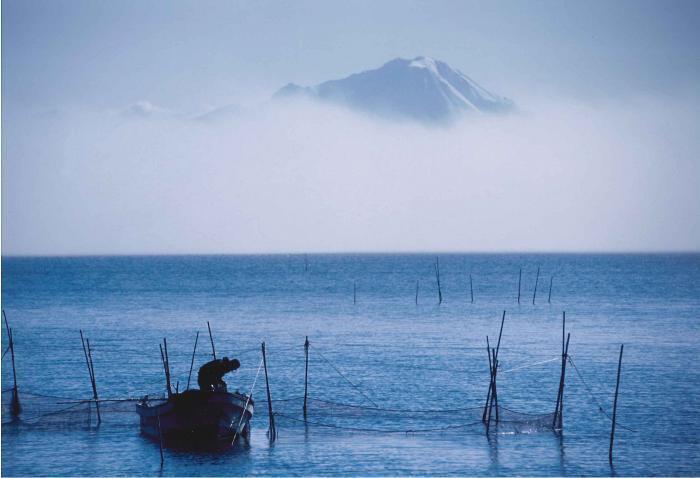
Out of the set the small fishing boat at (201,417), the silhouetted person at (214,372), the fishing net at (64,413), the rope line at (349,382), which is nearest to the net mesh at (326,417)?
the fishing net at (64,413)

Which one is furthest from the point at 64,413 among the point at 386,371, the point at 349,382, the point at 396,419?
the point at 386,371

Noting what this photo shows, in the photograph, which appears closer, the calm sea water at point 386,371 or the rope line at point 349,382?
the calm sea water at point 386,371

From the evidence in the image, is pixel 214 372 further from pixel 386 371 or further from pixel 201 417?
pixel 386 371

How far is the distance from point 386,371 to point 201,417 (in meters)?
13.7

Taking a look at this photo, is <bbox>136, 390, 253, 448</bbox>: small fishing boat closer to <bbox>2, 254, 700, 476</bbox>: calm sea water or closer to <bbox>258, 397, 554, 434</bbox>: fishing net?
<bbox>2, 254, 700, 476</bbox>: calm sea water

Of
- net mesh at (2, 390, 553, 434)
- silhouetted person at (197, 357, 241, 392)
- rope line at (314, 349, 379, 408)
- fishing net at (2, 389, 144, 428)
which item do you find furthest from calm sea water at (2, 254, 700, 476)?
silhouetted person at (197, 357, 241, 392)

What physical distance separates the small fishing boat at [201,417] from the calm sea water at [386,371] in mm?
658

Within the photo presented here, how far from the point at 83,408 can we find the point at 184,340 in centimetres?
1872

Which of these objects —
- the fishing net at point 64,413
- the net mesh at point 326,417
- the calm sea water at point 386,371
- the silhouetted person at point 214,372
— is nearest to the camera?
the calm sea water at point 386,371

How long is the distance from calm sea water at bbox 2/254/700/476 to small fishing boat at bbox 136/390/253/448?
25.9 inches

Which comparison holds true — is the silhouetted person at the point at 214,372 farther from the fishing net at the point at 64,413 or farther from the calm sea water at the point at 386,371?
the fishing net at the point at 64,413

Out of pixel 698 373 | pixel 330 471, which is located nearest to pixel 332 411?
pixel 330 471

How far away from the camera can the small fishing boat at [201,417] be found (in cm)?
2498

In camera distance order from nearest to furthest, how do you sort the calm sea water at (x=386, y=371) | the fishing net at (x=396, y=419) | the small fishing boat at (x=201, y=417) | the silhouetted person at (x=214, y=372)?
the calm sea water at (x=386, y=371), the small fishing boat at (x=201, y=417), the silhouetted person at (x=214, y=372), the fishing net at (x=396, y=419)
